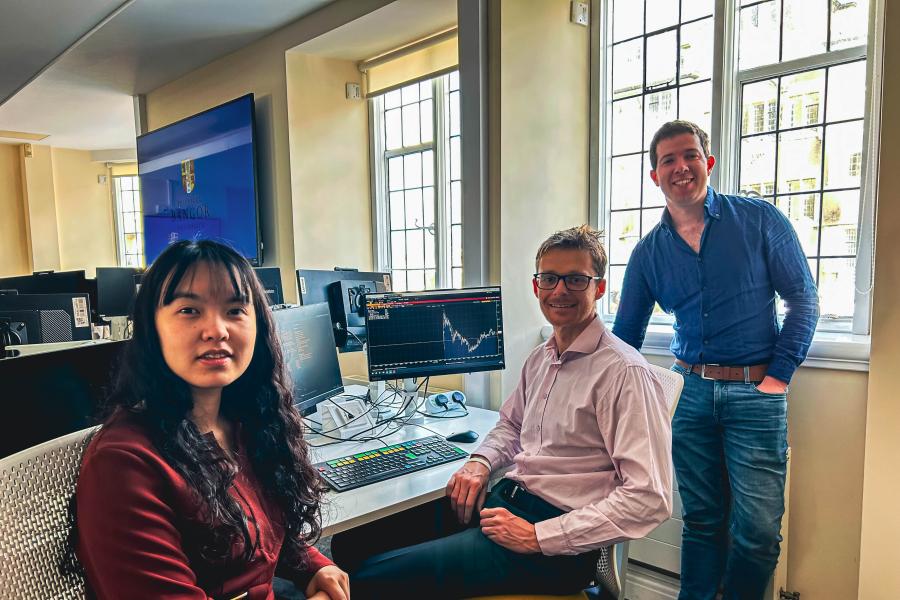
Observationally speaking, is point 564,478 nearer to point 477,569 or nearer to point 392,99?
point 477,569

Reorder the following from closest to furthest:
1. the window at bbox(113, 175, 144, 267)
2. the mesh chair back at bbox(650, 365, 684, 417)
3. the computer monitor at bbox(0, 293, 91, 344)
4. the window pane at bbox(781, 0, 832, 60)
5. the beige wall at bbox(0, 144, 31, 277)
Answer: the mesh chair back at bbox(650, 365, 684, 417) < the window pane at bbox(781, 0, 832, 60) < the computer monitor at bbox(0, 293, 91, 344) < the beige wall at bbox(0, 144, 31, 277) < the window at bbox(113, 175, 144, 267)

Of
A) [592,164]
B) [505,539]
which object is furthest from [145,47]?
[505,539]

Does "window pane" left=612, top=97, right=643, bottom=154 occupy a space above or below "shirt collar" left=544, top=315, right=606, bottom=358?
above

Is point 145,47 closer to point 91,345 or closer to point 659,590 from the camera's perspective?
point 91,345

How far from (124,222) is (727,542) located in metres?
8.19

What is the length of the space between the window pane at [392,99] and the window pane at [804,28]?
2358 mm

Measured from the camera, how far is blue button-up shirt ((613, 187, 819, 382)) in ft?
5.78

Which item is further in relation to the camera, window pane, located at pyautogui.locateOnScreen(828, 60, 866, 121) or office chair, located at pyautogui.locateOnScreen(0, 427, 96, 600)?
window pane, located at pyautogui.locateOnScreen(828, 60, 866, 121)

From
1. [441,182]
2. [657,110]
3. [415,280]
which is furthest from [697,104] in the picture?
[415,280]

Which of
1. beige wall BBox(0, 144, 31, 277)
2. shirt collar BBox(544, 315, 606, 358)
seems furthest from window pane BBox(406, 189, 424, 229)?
beige wall BBox(0, 144, 31, 277)

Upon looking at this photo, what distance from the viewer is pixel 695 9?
2.43m

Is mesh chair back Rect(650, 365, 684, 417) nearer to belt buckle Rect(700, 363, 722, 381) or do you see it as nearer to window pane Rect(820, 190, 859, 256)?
belt buckle Rect(700, 363, 722, 381)

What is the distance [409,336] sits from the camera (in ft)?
6.79

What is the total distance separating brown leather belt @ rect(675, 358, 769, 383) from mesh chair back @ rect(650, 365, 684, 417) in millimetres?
390
